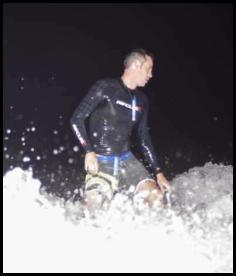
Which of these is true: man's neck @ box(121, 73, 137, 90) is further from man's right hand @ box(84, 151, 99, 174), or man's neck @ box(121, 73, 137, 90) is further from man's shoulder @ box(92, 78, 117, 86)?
man's right hand @ box(84, 151, 99, 174)

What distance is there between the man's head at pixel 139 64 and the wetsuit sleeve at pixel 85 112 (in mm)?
283

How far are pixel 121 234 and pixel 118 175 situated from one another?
51 cm

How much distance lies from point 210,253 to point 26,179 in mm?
2082

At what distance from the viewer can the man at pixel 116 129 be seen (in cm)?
422

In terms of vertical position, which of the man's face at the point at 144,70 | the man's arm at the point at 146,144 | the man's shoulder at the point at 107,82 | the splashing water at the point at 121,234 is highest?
the man's face at the point at 144,70

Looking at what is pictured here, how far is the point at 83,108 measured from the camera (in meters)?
4.22

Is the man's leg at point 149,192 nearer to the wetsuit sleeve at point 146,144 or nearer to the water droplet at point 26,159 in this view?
the wetsuit sleeve at point 146,144

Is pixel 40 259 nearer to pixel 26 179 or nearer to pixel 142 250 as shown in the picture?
pixel 142 250

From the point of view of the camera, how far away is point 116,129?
4.35 m

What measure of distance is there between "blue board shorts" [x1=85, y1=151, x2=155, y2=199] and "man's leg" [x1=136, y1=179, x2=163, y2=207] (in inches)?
1.1

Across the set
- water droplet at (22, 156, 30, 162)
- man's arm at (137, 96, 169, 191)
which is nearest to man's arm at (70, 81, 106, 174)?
man's arm at (137, 96, 169, 191)

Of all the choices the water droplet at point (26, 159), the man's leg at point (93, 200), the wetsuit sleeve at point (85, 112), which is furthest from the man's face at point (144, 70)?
the water droplet at point (26, 159)

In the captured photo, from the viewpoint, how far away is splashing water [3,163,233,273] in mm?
3914

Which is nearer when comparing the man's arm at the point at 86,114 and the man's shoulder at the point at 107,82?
the man's arm at the point at 86,114
